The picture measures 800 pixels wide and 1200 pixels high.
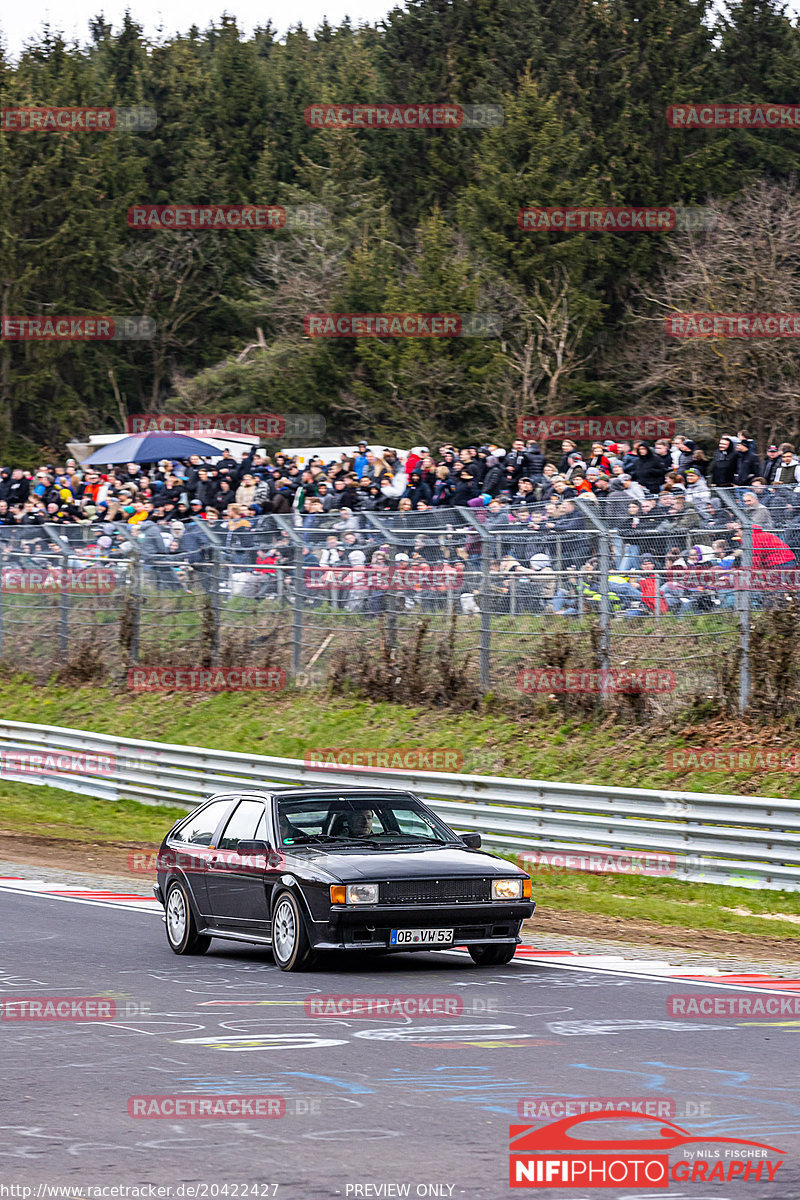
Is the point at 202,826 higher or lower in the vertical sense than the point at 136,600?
higher

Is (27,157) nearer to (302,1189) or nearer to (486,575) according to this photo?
(486,575)

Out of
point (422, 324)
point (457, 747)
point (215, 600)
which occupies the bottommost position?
point (457, 747)

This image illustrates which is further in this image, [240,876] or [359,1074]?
[240,876]

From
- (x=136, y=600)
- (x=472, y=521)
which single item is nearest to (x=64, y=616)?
(x=136, y=600)

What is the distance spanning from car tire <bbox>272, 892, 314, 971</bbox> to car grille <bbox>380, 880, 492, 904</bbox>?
0.66 meters

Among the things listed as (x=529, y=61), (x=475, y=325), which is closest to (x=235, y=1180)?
(x=475, y=325)

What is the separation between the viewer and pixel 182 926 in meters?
12.8

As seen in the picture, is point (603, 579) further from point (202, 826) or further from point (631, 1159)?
point (631, 1159)

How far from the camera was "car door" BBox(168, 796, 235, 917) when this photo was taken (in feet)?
41.3

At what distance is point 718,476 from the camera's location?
23.1m

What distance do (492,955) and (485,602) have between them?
1011 centimetres

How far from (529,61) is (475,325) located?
15.4 metres

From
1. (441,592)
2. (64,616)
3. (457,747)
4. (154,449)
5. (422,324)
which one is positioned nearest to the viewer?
(457,747)

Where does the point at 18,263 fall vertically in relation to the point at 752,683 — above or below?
above
